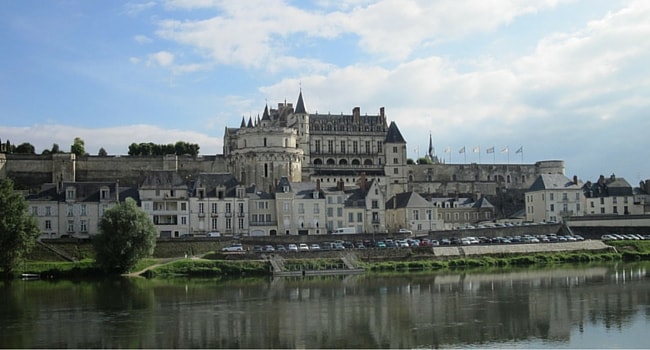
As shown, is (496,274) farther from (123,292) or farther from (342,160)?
(342,160)

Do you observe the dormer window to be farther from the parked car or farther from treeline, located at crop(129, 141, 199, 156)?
treeline, located at crop(129, 141, 199, 156)

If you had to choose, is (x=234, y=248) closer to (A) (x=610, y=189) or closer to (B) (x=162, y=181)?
(B) (x=162, y=181)

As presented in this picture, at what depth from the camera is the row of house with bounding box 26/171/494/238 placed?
1858 inches

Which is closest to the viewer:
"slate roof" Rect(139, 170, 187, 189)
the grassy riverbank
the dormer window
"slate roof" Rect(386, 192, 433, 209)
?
the grassy riverbank

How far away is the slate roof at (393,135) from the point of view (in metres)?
76.9

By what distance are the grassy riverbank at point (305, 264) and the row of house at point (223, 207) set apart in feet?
20.9

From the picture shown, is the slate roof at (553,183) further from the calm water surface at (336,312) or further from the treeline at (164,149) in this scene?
the treeline at (164,149)

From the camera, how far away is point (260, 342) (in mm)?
20453

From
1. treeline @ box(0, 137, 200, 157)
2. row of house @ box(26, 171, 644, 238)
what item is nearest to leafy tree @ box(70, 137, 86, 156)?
treeline @ box(0, 137, 200, 157)

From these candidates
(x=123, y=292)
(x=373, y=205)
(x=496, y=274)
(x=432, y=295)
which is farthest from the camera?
(x=373, y=205)

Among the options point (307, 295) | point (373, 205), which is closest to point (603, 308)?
point (307, 295)

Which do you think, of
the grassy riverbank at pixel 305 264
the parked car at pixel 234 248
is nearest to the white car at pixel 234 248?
the parked car at pixel 234 248

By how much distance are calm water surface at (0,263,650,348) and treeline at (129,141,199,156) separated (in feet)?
142

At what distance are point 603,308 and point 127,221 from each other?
23.1 meters
